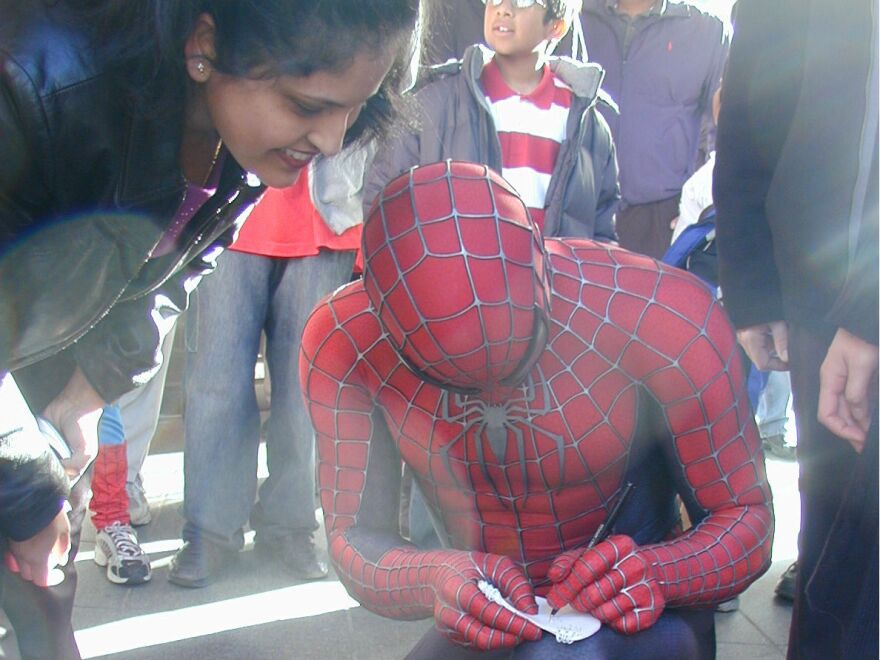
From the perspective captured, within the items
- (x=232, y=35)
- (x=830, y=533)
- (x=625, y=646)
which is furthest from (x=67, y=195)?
(x=830, y=533)

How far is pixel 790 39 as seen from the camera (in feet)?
6.40

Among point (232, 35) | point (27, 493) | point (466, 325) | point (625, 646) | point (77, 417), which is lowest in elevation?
point (625, 646)

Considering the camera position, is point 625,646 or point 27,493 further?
point 625,646

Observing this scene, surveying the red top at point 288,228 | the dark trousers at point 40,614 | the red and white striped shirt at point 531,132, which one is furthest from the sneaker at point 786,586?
the dark trousers at point 40,614

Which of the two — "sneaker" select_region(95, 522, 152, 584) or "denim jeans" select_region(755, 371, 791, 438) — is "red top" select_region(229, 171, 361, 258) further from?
"denim jeans" select_region(755, 371, 791, 438)

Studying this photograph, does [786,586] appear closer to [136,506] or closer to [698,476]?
[698,476]

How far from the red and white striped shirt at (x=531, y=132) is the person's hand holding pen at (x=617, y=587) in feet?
4.89

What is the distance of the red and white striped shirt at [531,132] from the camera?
3080 mm

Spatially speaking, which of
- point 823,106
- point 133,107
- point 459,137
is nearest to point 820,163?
point 823,106

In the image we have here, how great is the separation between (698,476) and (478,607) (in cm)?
45

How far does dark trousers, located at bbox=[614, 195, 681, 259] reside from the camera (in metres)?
4.02

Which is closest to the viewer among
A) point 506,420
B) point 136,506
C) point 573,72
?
point 506,420

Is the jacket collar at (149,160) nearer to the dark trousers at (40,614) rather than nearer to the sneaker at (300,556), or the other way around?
the dark trousers at (40,614)

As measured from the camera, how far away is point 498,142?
3.08 metres
